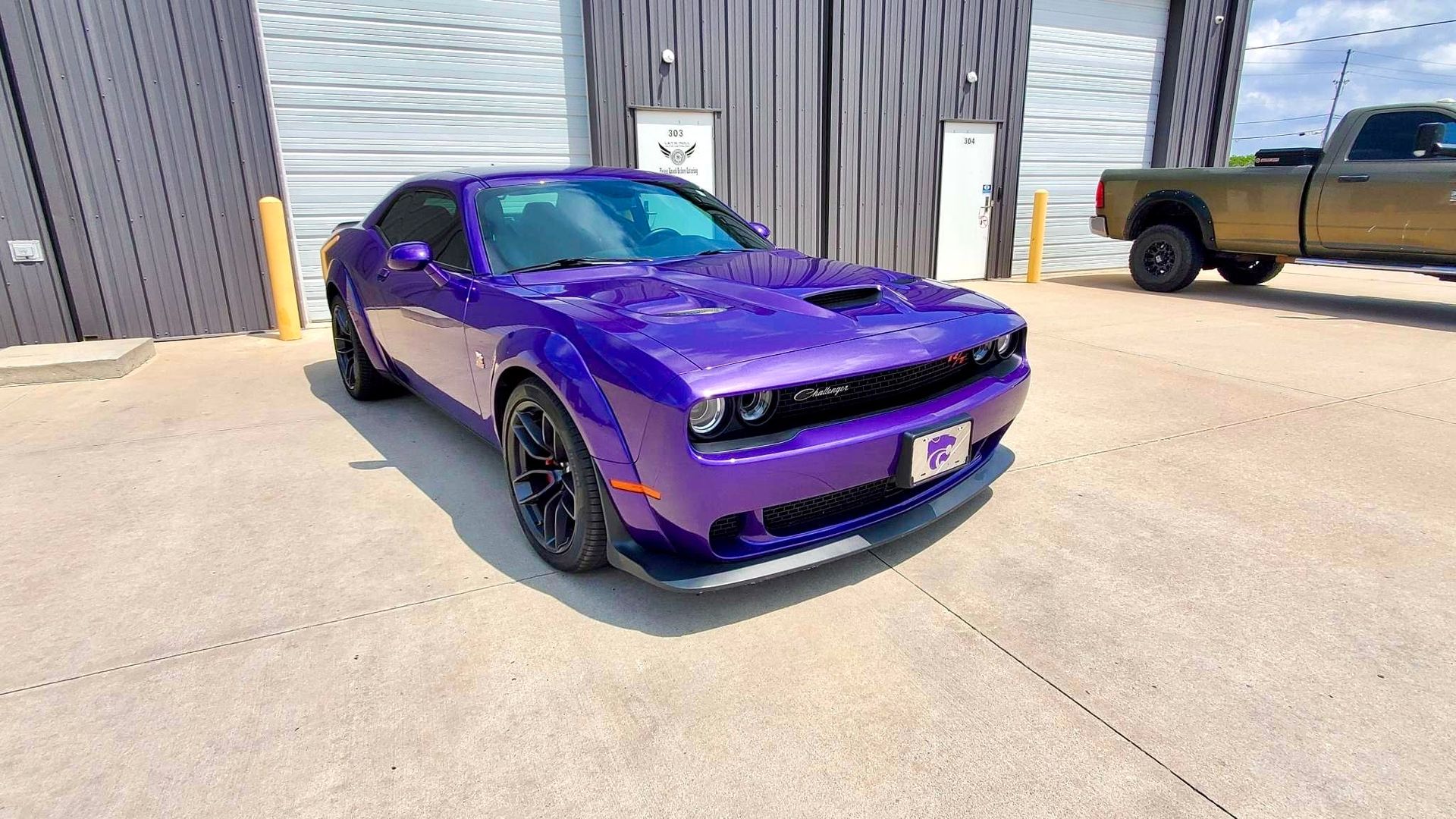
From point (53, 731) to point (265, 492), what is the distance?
1.67m

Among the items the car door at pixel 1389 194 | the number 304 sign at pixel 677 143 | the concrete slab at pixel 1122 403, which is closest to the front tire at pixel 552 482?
the concrete slab at pixel 1122 403

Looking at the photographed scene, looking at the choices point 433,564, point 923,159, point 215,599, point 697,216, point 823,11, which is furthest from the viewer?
point 923,159

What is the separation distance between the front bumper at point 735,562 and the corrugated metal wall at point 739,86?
694 cm

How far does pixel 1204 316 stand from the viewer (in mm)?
7680

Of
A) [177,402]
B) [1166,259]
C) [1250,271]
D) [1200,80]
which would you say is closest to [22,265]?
[177,402]

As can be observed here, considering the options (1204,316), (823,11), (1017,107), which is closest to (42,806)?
(1204,316)

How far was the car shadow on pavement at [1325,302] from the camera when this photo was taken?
761cm

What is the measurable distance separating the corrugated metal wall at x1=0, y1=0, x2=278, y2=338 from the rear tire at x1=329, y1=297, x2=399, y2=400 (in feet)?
10.1

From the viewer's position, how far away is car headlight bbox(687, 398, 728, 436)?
Result: 7.06 ft

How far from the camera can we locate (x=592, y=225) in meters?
3.43

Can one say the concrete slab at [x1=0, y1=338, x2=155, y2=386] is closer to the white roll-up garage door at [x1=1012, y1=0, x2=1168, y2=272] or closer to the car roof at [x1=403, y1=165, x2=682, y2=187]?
the car roof at [x1=403, y1=165, x2=682, y2=187]

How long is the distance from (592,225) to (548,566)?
154cm

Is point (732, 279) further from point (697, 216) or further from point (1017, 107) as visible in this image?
point (1017, 107)

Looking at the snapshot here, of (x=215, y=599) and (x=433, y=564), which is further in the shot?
(x=433, y=564)
